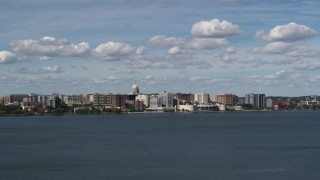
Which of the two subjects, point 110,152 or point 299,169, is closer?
point 299,169

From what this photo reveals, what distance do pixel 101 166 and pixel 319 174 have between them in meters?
11.9

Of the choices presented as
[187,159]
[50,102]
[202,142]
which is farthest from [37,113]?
[187,159]

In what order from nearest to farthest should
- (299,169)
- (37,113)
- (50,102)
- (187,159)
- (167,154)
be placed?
1. (299,169)
2. (187,159)
3. (167,154)
4. (37,113)
5. (50,102)

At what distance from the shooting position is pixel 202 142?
53250mm

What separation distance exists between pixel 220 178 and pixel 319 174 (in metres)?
5.01

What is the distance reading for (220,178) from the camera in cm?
3134

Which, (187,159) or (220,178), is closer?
(220,178)

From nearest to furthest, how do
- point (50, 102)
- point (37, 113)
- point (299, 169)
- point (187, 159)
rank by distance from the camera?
1. point (299, 169)
2. point (187, 159)
3. point (37, 113)
4. point (50, 102)

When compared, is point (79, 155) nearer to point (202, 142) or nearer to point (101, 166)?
point (101, 166)

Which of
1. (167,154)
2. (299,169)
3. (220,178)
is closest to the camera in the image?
(220,178)

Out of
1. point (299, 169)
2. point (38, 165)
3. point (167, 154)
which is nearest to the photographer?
point (299, 169)

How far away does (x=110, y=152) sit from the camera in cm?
4438

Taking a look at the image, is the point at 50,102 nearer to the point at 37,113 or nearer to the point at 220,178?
the point at 37,113

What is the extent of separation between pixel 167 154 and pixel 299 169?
427 inches
